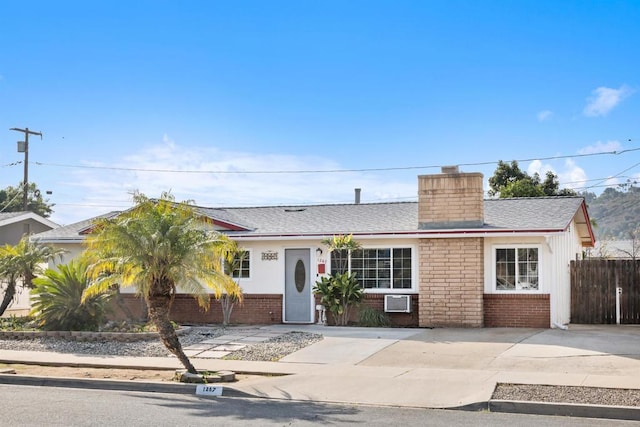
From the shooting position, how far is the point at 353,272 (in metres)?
20.1

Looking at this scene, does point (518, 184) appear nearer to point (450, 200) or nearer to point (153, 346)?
point (450, 200)

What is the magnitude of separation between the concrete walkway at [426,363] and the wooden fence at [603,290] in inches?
65.8

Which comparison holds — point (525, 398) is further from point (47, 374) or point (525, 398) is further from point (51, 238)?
point (51, 238)

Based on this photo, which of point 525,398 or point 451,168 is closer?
point 525,398

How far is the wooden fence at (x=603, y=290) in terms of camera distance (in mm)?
19562

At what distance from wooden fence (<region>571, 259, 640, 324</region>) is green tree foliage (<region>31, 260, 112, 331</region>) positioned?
12712 millimetres

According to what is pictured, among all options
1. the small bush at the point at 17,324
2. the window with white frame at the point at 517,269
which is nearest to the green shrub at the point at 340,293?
the window with white frame at the point at 517,269

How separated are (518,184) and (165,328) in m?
28.8

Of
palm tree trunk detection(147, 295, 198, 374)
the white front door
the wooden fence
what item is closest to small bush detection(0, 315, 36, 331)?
the white front door

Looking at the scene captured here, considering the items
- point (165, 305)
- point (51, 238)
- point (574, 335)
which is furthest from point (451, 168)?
point (51, 238)

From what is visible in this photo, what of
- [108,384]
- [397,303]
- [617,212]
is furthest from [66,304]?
[617,212]

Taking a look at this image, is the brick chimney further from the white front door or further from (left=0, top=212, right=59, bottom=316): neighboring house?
(left=0, top=212, right=59, bottom=316): neighboring house

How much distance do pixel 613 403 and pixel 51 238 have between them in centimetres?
1796

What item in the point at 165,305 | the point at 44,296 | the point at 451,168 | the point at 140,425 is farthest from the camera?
the point at 451,168
